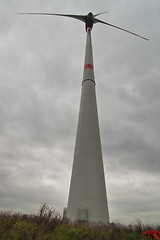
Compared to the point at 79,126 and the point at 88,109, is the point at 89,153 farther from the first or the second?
the point at 88,109

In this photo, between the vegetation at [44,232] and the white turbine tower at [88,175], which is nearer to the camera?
the vegetation at [44,232]

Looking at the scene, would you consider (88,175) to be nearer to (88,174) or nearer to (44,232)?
(88,174)

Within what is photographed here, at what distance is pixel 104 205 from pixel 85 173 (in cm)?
353

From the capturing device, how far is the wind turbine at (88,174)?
639 inches

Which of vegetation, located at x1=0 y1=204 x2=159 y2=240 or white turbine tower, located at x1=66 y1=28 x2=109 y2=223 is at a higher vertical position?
white turbine tower, located at x1=66 y1=28 x2=109 y2=223

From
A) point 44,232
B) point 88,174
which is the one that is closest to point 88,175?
point 88,174

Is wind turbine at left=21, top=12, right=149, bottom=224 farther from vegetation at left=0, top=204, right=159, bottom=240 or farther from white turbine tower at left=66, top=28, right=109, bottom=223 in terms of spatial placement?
vegetation at left=0, top=204, right=159, bottom=240

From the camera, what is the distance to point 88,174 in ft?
57.3

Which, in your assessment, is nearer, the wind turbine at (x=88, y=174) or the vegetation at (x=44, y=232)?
the vegetation at (x=44, y=232)

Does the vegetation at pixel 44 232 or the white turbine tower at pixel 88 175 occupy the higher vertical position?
the white turbine tower at pixel 88 175

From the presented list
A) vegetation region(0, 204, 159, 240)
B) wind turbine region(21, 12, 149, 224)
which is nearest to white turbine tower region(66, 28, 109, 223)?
wind turbine region(21, 12, 149, 224)

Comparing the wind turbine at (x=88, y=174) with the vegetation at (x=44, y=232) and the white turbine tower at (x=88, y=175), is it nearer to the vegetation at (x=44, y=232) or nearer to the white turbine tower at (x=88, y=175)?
the white turbine tower at (x=88, y=175)

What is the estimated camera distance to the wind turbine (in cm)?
1623

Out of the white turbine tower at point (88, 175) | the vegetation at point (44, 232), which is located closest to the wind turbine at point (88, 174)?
the white turbine tower at point (88, 175)
